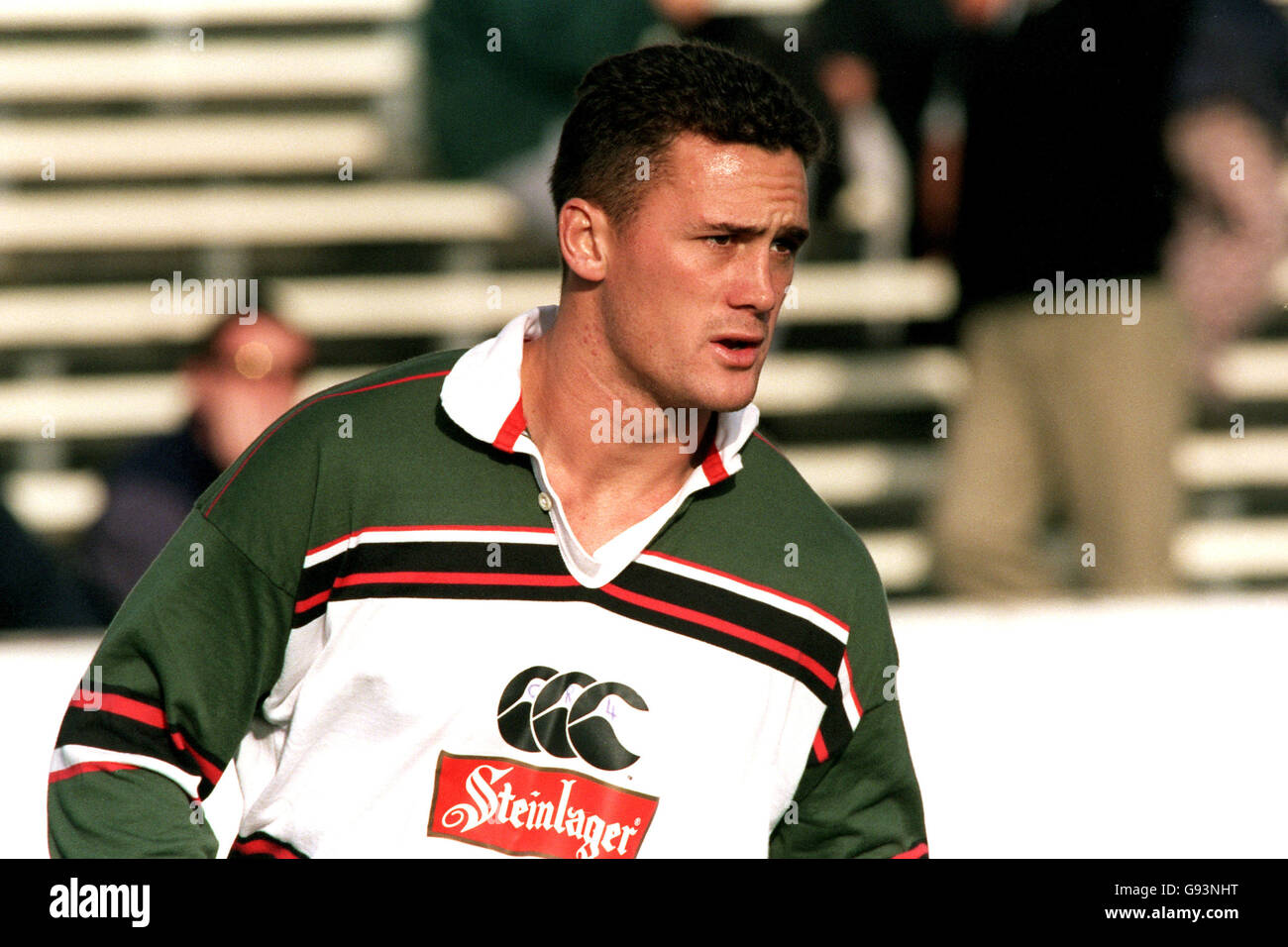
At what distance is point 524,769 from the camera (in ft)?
8.24

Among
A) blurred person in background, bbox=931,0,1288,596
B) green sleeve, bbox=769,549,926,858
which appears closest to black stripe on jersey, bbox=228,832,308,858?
green sleeve, bbox=769,549,926,858

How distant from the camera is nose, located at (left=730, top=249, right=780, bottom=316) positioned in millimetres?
2590

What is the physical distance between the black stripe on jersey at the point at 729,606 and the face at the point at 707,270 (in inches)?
10.5

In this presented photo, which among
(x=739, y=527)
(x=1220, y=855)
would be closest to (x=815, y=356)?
(x=1220, y=855)

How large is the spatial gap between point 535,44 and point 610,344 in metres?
3.31

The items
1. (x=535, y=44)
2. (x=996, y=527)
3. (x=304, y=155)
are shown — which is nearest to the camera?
(x=996, y=527)

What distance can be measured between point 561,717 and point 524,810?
14 cm

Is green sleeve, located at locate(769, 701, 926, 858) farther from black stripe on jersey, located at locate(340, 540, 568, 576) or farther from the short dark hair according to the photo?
the short dark hair

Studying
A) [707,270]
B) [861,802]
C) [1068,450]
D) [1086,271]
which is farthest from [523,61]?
[861,802]

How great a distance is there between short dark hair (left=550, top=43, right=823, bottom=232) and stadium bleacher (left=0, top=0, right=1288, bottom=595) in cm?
384

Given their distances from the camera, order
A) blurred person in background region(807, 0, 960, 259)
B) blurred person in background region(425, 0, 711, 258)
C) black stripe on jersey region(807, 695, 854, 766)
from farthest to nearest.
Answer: blurred person in background region(807, 0, 960, 259), blurred person in background region(425, 0, 711, 258), black stripe on jersey region(807, 695, 854, 766)
